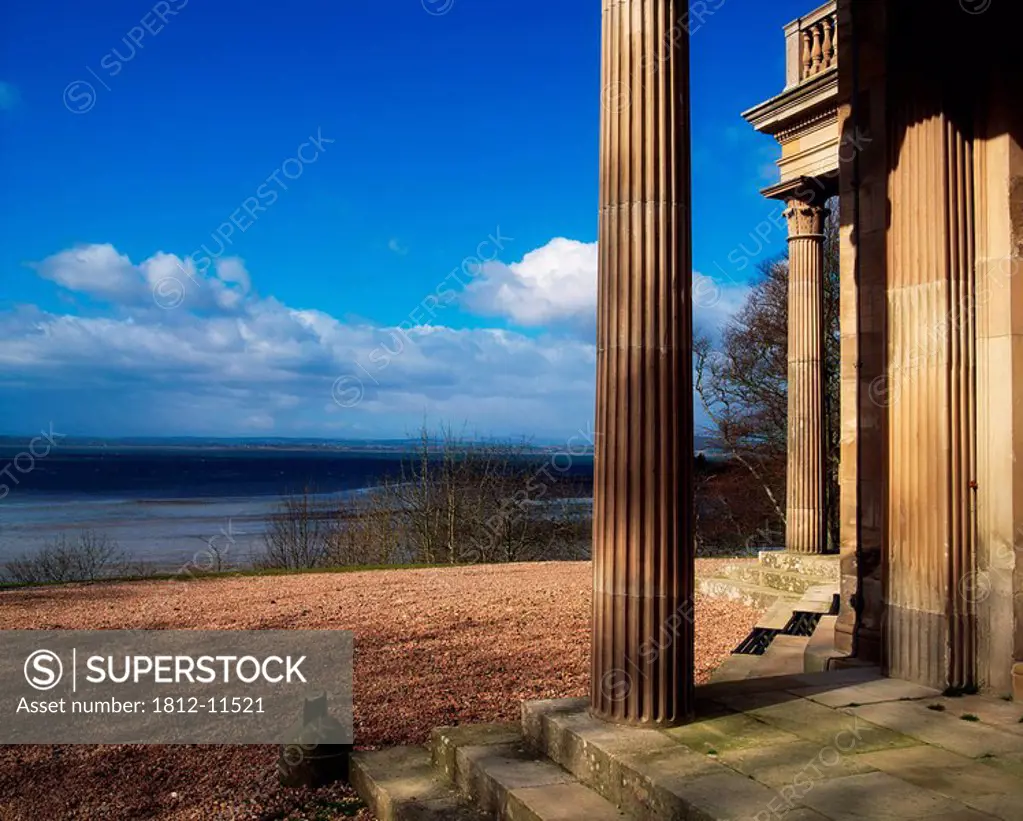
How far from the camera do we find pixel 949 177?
5820mm

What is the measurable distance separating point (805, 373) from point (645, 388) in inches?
369

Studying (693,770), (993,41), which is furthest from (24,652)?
(993,41)

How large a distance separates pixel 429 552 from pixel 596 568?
21.4m

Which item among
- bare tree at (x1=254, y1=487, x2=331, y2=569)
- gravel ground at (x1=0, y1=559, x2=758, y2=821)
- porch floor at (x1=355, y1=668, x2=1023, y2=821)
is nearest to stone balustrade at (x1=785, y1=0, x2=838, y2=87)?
gravel ground at (x1=0, y1=559, x2=758, y2=821)

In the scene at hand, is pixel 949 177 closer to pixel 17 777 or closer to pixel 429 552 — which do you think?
pixel 17 777

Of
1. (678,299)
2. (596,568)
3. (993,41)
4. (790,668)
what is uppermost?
(993,41)

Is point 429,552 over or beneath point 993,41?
beneath

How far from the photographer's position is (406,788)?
493cm

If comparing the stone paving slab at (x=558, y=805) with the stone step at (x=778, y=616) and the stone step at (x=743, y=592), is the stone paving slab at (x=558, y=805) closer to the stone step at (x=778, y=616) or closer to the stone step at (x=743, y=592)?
the stone step at (x=778, y=616)

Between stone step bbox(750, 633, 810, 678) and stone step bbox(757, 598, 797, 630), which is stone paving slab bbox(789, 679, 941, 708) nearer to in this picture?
stone step bbox(750, 633, 810, 678)

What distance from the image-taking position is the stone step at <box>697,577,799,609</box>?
11586 mm

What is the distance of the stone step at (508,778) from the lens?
403 cm

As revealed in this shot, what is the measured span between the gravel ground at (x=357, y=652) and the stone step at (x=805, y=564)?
44.7 inches

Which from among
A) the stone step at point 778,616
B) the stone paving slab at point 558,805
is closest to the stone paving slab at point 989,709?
the stone paving slab at point 558,805
